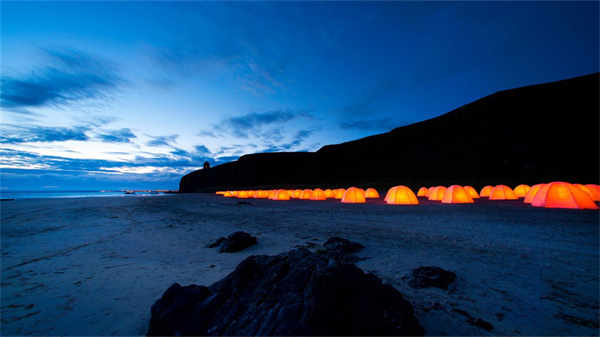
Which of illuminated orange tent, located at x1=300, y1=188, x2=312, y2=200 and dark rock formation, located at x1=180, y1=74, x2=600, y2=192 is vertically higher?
dark rock formation, located at x1=180, y1=74, x2=600, y2=192

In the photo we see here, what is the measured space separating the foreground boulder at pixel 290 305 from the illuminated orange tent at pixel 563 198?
16614mm

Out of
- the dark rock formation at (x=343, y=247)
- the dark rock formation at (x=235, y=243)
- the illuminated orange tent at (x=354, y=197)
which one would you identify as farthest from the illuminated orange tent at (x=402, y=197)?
the dark rock formation at (x=235, y=243)

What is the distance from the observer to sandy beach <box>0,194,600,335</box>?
2.82 metres

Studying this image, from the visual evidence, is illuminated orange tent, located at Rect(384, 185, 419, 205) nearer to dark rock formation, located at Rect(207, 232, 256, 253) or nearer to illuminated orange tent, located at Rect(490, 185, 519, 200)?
illuminated orange tent, located at Rect(490, 185, 519, 200)

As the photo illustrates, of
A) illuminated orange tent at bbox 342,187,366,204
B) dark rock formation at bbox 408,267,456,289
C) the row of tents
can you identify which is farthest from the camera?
illuminated orange tent at bbox 342,187,366,204

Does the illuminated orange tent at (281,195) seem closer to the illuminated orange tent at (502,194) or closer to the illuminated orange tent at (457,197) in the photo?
the illuminated orange tent at (457,197)

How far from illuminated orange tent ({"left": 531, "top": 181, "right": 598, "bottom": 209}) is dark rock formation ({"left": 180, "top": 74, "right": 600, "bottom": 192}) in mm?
25296

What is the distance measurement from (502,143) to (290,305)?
2000 inches

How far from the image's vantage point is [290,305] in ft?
7.24

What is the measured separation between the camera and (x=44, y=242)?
736cm

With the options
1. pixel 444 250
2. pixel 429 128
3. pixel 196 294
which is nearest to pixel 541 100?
pixel 429 128

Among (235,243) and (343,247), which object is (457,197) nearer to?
(343,247)

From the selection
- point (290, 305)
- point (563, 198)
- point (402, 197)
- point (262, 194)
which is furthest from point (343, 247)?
point (262, 194)

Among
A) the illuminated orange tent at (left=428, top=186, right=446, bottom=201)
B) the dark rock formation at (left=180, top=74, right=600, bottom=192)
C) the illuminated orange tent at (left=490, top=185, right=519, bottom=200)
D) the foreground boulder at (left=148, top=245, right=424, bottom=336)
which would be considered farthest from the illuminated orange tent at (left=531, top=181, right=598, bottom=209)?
the dark rock formation at (left=180, top=74, right=600, bottom=192)
